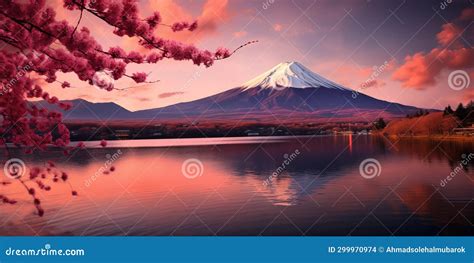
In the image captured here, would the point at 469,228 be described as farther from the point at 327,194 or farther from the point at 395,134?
the point at 395,134

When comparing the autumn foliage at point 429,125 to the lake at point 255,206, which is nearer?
the lake at point 255,206

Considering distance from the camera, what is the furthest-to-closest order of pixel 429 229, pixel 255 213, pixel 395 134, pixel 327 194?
pixel 395 134 < pixel 327 194 < pixel 255 213 < pixel 429 229

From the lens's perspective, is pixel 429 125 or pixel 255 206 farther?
pixel 429 125

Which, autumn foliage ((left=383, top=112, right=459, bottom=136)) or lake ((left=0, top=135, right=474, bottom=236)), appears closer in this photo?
lake ((left=0, top=135, right=474, bottom=236))

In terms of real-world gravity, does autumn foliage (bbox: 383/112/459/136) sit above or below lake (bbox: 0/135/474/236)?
above

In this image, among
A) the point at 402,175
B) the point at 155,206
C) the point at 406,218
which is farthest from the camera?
the point at 402,175

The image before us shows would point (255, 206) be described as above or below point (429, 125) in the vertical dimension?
below

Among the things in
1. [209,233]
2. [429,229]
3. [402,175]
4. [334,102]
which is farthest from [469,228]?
[334,102]

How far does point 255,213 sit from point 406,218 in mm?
2781

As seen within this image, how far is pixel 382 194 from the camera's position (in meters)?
11.0

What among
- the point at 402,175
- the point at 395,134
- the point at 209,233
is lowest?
the point at 209,233

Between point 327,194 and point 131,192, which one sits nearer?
point 327,194

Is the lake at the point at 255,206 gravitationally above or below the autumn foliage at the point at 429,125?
below

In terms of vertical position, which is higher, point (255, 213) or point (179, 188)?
point (179, 188)
